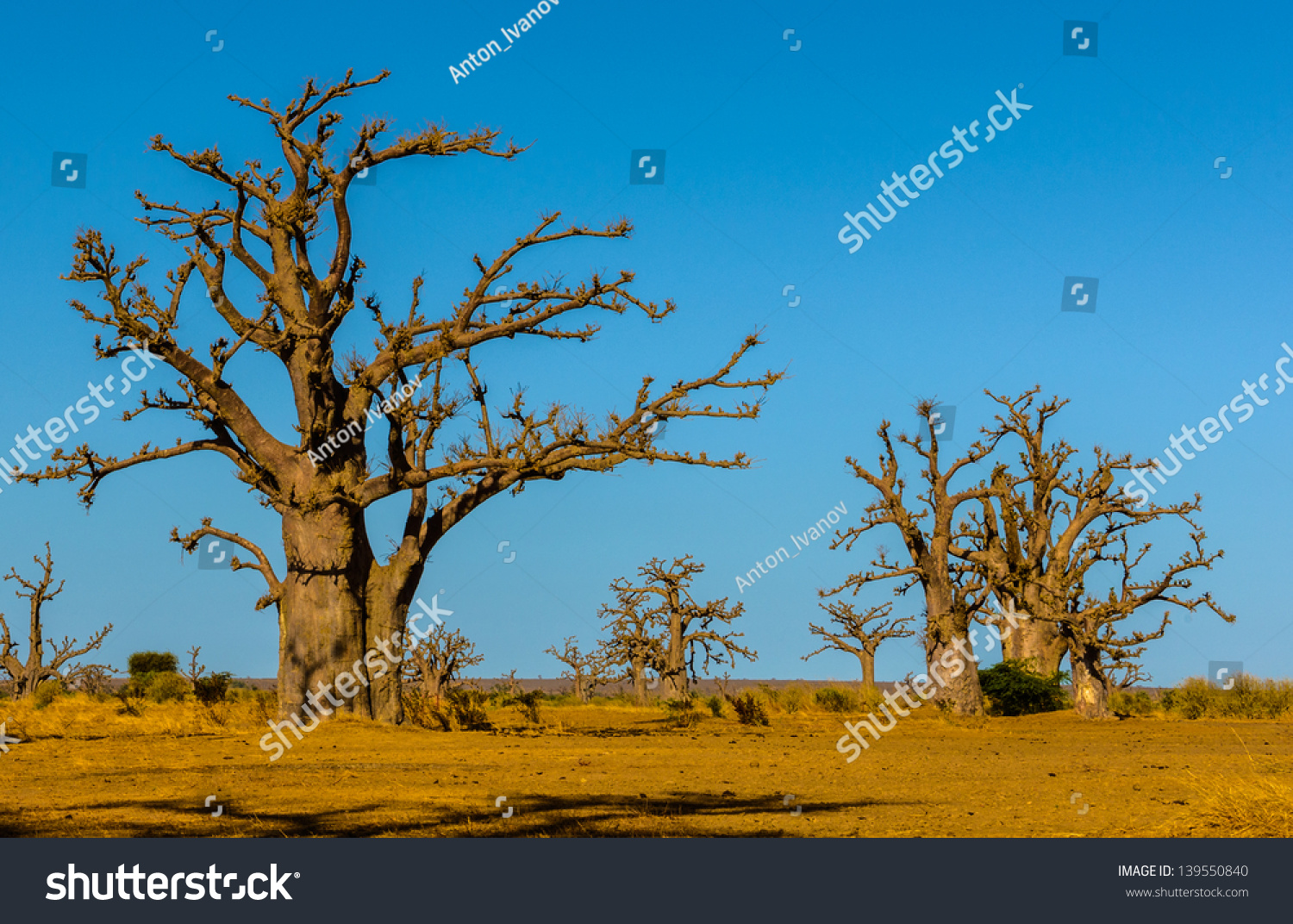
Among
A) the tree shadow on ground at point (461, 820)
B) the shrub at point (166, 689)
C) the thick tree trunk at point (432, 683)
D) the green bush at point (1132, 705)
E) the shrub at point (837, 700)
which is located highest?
the shrub at point (166, 689)

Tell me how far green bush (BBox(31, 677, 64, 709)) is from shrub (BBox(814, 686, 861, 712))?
746 inches

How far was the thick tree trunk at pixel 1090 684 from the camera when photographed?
87.6ft

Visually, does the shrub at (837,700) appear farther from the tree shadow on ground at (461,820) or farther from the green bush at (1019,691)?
the tree shadow on ground at (461,820)

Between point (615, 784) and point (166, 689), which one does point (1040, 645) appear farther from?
point (166, 689)

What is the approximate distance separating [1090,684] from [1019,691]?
2.15 metres

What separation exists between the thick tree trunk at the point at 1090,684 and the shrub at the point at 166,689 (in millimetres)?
22689

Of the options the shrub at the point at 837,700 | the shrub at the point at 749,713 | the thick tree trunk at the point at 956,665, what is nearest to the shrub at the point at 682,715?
the shrub at the point at 749,713

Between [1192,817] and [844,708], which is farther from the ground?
[844,708]

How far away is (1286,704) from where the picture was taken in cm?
2931

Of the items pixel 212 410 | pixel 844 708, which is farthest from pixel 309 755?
pixel 844 708

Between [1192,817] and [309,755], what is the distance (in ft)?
31.1

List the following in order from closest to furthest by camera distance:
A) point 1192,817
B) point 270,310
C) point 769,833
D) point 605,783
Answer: point 769,833 → point 1192,817 → point 605,783 → point 270,310

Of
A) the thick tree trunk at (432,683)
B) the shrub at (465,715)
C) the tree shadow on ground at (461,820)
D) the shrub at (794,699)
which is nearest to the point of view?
the tree shadow on ground at (461,820)

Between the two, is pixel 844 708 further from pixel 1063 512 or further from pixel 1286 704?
pixel 1286 704
